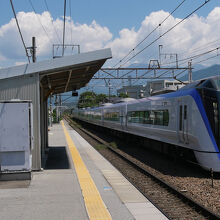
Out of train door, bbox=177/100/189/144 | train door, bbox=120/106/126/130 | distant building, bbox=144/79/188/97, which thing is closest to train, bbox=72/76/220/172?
train door, bbox=177/100/189/144

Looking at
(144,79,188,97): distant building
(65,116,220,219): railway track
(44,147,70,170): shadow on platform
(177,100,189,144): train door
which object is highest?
(144,79,188,97): distant building

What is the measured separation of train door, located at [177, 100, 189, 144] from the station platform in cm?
222

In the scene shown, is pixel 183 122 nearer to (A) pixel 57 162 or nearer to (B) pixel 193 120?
(B) pixel 193 120

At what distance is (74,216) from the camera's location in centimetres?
606

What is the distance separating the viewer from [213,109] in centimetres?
960

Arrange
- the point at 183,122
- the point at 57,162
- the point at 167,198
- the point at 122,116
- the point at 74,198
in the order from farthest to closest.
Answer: the point at 122,116, the point at 57,162, the point at 183,122, the point at 167,198, the point at 74,198

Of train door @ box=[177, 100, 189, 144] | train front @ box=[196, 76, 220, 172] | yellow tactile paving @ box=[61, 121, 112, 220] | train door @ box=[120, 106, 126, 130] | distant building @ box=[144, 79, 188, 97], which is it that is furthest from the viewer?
train door @ box=[120, 106, 126, 130]

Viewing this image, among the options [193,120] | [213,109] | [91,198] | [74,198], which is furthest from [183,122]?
[74,198]

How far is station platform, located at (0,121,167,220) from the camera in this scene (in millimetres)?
6203

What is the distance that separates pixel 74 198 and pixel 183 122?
15.9 ft

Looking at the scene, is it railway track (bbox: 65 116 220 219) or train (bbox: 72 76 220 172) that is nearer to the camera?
railway track (bbox: 65 116 220 219)

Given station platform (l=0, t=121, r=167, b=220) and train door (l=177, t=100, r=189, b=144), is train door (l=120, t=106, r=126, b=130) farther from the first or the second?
station platform (l=0, t=121, r=167, b=220)

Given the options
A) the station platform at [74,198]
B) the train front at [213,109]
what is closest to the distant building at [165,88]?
the train front at [213,109]

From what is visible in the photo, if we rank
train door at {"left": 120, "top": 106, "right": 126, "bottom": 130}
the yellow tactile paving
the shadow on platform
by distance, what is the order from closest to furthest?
the yellow tactile paving < the shadow on platform < train door at {"left": 120, "top": 106, "right": 126, "bottom": 130}
